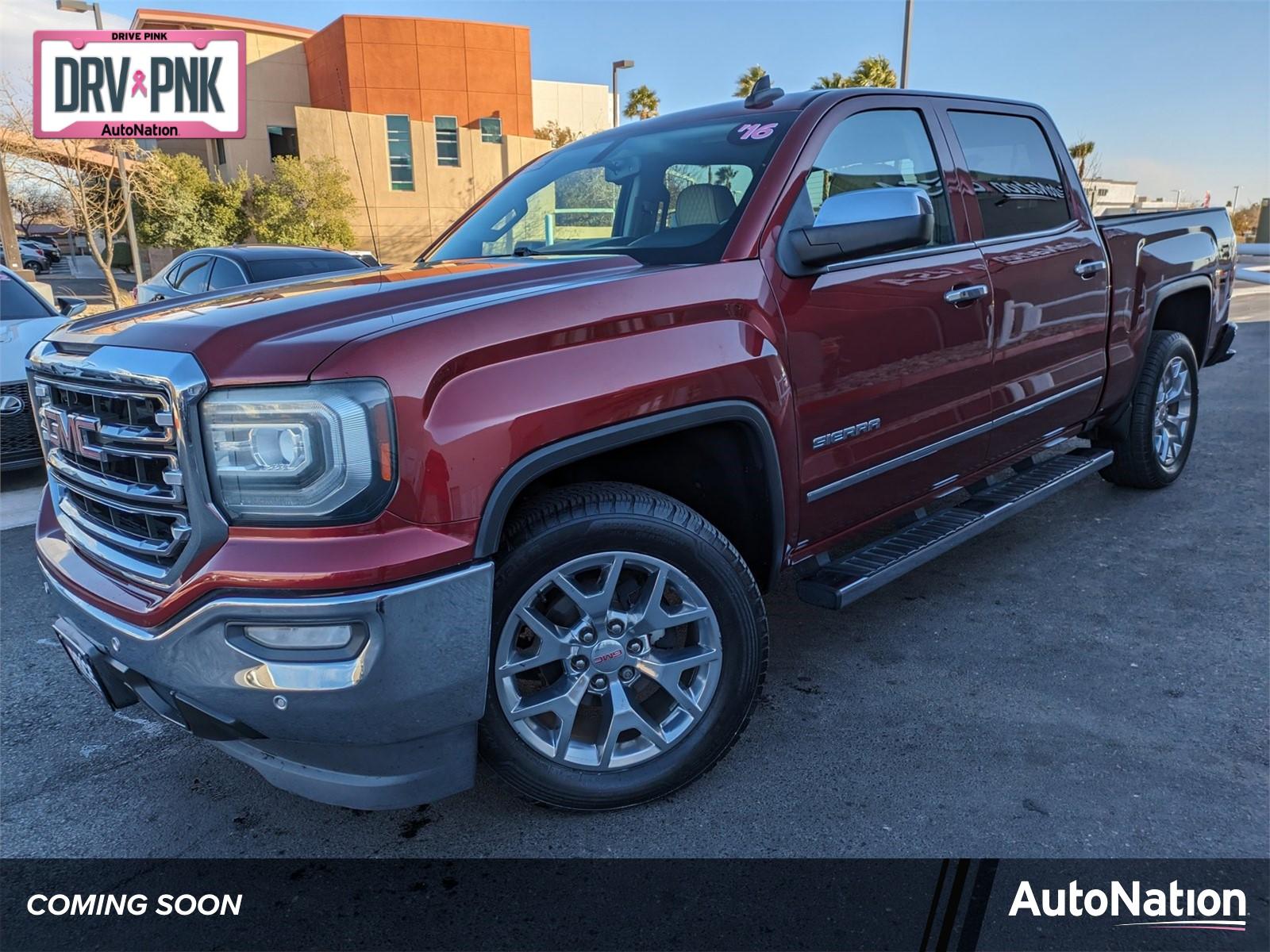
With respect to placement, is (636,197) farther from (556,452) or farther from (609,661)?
(609,661)

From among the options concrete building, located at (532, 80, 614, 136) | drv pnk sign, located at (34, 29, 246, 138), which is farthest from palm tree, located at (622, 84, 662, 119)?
drv pnk sign, located at (34, 29, 246, 138)

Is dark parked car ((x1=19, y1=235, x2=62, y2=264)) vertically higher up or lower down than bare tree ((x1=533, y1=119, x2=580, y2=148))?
lower down

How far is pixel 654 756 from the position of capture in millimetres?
2543

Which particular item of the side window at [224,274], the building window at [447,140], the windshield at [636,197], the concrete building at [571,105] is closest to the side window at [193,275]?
the side window at [224,274]

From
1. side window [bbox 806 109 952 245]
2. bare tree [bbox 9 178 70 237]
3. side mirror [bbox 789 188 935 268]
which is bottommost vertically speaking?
side mirror [bbox 789 188 935 268]

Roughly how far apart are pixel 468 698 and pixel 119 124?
1827cm

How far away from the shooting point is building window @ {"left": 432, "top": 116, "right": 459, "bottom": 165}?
108ft

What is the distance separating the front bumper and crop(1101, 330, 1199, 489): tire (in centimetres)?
429

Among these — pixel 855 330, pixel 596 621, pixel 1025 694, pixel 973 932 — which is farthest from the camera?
pixel 1025 694

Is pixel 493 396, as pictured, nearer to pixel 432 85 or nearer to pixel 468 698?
pixel 468 698

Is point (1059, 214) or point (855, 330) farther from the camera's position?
point (1059, 214)

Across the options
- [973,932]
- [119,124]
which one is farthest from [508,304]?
[119,124]

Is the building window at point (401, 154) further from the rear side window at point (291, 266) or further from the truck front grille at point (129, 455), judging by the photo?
the truck front grille at point (129, 455)

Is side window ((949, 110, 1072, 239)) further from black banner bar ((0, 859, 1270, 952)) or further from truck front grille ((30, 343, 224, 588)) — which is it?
truck front grille ((30, 343, 224, 588))
